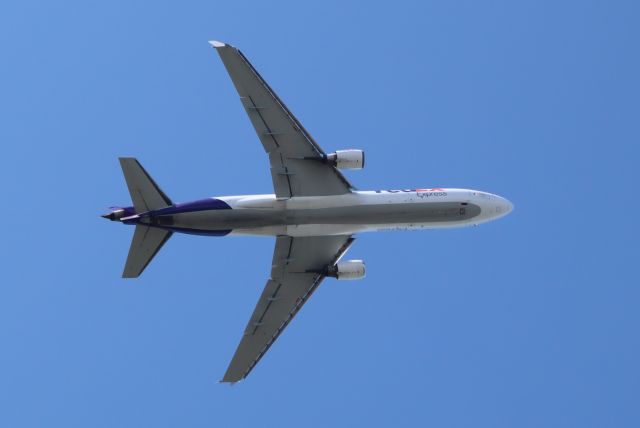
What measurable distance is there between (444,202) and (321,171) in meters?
6.96

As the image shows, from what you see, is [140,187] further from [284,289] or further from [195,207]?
[284,289]

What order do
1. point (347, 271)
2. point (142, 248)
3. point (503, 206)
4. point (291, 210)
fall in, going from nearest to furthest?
point (142, 248) → point (291, 210) → point (347, 271) → point (503, 206)

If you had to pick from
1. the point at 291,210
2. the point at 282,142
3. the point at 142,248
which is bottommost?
the point at 142,248

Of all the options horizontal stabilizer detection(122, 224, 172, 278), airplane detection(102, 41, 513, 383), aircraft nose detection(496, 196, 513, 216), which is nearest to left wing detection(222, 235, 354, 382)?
airplane detection(102, 41, 513, 383)

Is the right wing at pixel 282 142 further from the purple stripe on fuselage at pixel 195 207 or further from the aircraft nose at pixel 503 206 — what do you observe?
the aircraft nose at pixel 503 206

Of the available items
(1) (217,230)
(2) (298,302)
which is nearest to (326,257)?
Answer: (2) (298,302)

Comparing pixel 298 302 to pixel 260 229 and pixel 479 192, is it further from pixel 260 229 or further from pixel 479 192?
pixel 479 192

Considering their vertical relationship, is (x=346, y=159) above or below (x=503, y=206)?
above

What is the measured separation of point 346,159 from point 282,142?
3579 millimetres

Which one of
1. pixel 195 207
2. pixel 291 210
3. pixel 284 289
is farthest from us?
pixel 284 289

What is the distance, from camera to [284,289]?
2375 inches

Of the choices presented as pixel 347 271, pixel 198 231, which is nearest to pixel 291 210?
pixel 198 231

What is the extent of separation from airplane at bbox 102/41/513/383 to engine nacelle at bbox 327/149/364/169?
0.05 meters

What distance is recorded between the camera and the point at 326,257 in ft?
197
